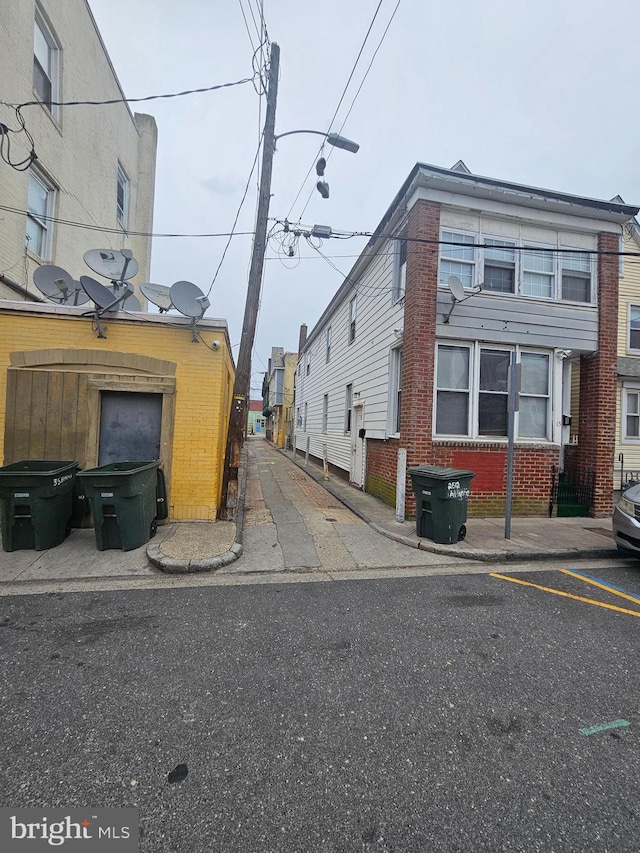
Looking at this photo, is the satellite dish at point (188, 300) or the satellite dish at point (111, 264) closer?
the satellite dish at point (188, 300)

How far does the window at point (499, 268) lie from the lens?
845cm

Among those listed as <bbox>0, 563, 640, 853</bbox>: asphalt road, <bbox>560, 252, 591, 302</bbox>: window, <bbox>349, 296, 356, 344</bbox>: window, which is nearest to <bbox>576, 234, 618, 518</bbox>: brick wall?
<bbox>560, 252, 591, 302</bbox>: window

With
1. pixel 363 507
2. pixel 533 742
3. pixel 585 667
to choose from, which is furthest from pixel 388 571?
pixel 363 507

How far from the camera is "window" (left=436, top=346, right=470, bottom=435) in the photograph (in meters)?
8.22

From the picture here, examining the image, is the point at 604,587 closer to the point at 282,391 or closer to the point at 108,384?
the point at 108,384

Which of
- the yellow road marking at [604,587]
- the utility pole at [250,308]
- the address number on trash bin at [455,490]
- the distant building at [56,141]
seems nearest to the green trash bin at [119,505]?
the utility pole at [250,308]

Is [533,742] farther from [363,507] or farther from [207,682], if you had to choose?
[363,507]

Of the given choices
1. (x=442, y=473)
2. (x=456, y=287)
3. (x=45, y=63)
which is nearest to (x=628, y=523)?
(x=442, y=473)

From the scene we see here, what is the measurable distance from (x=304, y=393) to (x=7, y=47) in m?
16.3

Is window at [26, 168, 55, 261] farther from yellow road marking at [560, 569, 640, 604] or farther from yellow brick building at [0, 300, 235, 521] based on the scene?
yellow road marking at [560, 569, 640, 604]

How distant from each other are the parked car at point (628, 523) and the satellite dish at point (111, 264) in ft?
28.8

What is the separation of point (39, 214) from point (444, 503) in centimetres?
1122

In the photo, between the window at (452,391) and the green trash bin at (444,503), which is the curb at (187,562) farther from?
the window at (452,391)

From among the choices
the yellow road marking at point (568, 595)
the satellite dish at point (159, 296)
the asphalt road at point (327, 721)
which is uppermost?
the satellite dish at point (159, 296)
